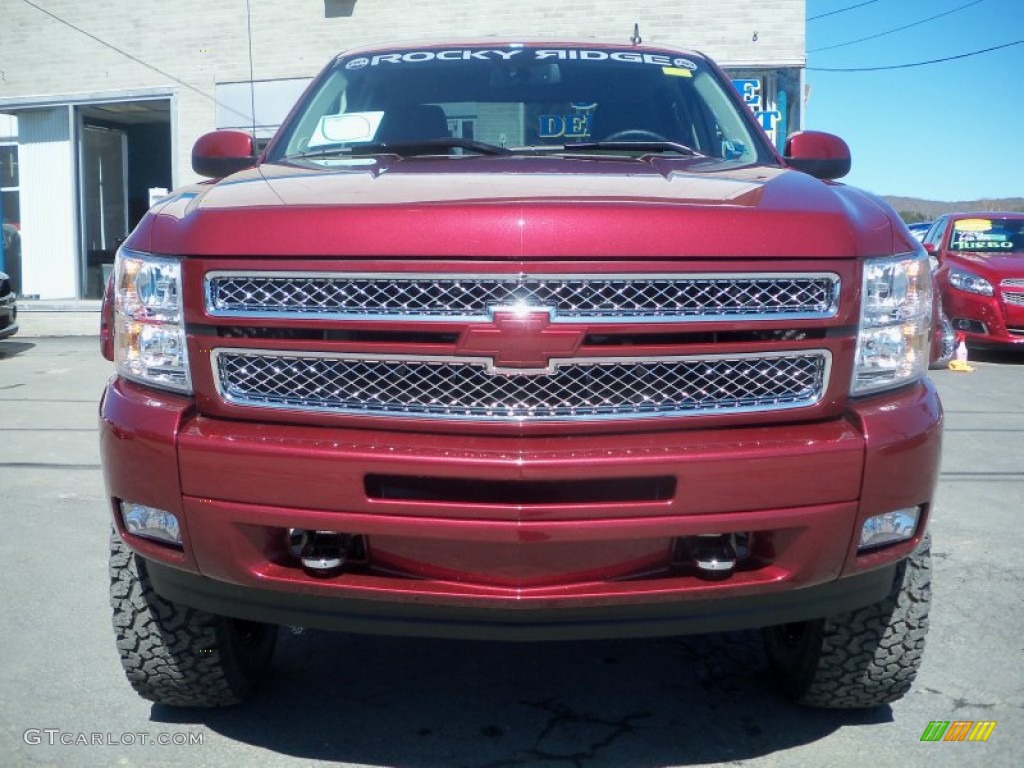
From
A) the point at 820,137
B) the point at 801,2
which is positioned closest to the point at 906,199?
the point at 801,2

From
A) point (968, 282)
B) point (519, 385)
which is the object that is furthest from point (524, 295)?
point (968, 282)

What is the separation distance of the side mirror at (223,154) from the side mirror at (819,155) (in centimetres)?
186

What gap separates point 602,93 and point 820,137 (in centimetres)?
80

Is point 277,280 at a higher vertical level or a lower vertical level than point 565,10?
lower

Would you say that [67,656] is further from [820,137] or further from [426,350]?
[820,137]

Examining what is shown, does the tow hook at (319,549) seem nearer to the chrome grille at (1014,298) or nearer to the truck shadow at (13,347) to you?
the chrome grille at (1014,298)

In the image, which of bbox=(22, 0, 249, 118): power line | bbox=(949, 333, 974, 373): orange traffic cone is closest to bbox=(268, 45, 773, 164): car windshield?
bbox=(949, 333, 974, 373): orange traffic cone

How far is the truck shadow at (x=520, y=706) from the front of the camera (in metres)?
2.85

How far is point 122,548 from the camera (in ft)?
9.56

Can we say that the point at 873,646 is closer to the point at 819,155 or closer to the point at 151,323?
the point at 819,155

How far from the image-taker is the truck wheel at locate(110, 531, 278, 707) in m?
2.86

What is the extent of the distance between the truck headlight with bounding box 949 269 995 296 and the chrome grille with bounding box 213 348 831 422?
33.8 ft

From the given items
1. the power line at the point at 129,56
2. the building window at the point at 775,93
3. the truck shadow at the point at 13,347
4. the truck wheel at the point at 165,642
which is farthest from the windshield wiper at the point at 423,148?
the power line at the point at 129,56

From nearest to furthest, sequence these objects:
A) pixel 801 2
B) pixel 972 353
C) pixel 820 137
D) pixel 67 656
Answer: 1. pixel 67 656
2. pixel 820 137
3. pixel 972 353
4. pixel 801 2
